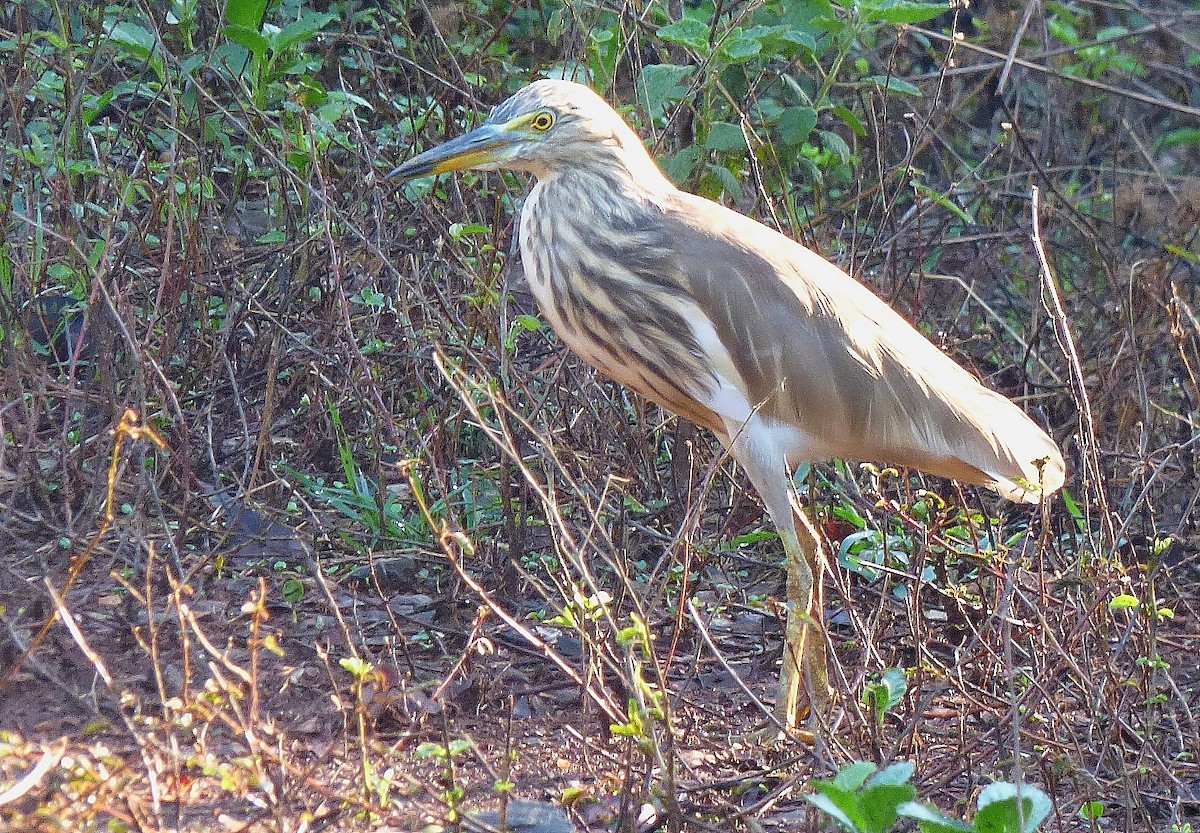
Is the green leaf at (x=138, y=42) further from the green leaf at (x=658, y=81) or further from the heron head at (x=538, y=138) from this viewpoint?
the green leaf at (x=658, y=81)

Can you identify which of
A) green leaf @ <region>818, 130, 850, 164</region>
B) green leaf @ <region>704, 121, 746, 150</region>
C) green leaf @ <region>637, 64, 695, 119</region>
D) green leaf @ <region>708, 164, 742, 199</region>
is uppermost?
green leaf @ <region>637, 64, 695, 119</region>

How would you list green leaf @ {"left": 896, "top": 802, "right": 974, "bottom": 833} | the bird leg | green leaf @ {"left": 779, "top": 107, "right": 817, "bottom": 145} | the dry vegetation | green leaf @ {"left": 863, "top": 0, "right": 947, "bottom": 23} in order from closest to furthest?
green leaf @ {"left": 896, "top": 802, "right": 974, "bottom": 833}, the dry vegetation, the bird leg, green leaf @ {"left": 863, "top": 0, "right": 947, "bottom": 23}, green leaf @ {"left": 779, "top": 107, "right": 817, "bottom": 145}

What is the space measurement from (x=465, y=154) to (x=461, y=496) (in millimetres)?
966

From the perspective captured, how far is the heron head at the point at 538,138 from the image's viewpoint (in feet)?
11.0

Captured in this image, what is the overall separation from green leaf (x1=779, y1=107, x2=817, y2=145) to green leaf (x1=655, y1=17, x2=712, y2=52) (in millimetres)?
370

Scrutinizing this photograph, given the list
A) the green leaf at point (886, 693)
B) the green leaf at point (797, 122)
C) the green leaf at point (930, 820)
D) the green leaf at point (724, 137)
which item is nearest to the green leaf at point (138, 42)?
the green leaf at point (724, 137)

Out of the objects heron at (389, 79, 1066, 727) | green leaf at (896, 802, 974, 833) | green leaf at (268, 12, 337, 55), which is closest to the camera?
green leaf at (896, 802, 974, 833)

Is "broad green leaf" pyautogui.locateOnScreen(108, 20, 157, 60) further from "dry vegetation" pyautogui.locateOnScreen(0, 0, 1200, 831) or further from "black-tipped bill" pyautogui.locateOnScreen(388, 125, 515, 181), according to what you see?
"black-tipped bill" pyautogui.locateOnScreen(388, 125, 515, 181)

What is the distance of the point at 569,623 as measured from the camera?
8.09ft

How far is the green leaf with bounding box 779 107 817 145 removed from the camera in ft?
13.3

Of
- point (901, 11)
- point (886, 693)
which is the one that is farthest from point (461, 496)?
point (901, 11)

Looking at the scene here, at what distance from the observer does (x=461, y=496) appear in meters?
3.90

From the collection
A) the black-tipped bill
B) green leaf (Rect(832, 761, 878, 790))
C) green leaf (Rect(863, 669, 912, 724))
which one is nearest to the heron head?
the black-tipped bill

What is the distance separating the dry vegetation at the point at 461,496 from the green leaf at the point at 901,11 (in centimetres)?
8
